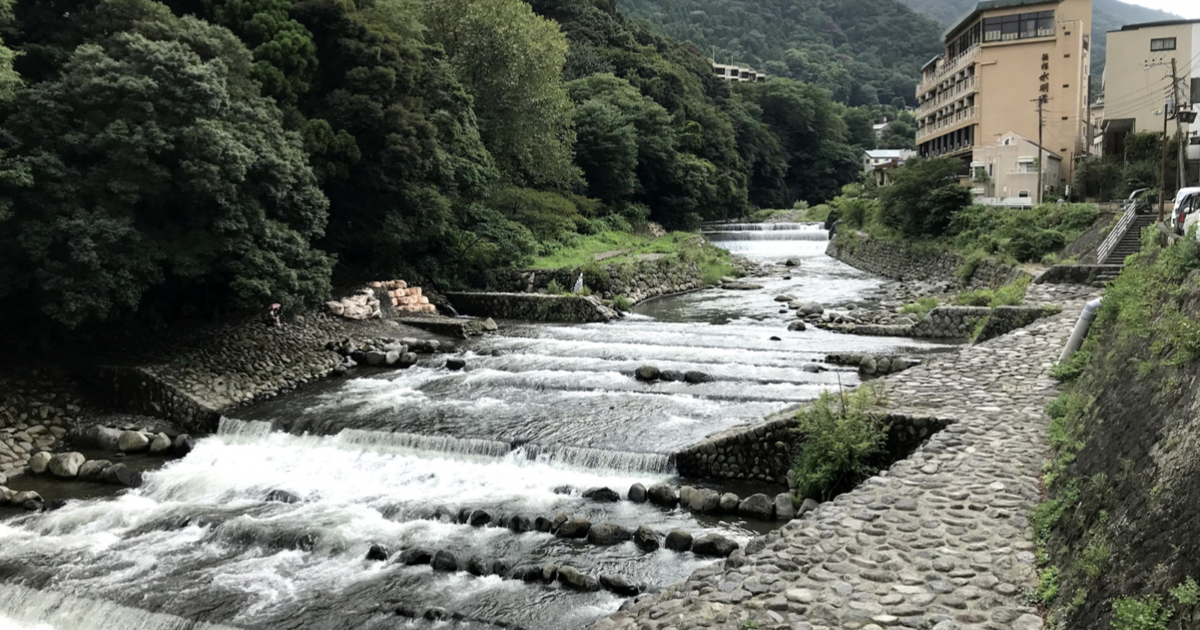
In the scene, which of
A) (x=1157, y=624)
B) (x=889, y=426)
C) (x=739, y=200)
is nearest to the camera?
(x=1157, y=624)

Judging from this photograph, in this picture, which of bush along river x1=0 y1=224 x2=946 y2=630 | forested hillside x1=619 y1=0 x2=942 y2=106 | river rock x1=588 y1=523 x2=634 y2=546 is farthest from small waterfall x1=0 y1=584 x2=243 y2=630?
→ forested hillside x1=619 y1=0 x2=942 y2=106

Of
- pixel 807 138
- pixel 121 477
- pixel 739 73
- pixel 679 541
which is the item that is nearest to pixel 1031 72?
pixel 807 138

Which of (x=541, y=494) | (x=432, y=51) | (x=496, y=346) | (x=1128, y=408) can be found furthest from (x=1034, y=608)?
(x=432, y=51)

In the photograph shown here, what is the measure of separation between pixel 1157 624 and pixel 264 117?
1947cm

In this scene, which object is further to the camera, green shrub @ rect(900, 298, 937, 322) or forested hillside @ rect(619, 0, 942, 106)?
forested hillside @ rect(619, 0, 942, 106)

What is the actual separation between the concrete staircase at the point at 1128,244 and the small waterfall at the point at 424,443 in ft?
64.9

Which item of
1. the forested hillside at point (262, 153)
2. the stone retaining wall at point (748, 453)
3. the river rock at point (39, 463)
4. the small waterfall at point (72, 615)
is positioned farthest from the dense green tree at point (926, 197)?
the small waterfall at point (72, 615)

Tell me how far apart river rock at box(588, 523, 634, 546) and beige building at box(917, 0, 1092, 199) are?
44425 mm

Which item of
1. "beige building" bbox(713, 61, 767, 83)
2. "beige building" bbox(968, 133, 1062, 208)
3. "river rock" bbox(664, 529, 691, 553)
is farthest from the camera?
"beige building" bbox(713, 61, 767, 83)

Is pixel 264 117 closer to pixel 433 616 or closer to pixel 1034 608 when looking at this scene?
pixel 433 616

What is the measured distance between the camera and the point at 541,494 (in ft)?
40.6

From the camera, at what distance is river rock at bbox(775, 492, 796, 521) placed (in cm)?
1105

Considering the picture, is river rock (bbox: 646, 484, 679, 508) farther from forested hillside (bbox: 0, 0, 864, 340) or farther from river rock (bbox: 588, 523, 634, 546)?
forested hillside (bbox: 0, 0, 864, 340)

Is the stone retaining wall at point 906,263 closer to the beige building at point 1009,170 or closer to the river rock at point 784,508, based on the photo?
the beige building at point 1009,170
